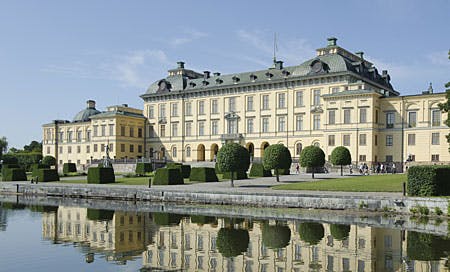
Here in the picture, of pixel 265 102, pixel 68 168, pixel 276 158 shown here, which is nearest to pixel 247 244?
pixel 276 158

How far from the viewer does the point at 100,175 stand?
3547 cm

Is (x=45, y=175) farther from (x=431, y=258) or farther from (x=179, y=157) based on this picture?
(x=431, y=258)

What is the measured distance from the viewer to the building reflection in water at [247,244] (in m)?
11.2

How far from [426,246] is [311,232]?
3.76 meters

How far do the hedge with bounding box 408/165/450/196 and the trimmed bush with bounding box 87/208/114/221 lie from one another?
1349cm

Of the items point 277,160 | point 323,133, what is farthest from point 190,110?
point 277,160

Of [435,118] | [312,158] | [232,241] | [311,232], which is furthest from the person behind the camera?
[435,118]

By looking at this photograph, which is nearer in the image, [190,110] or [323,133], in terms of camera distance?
[323,133]

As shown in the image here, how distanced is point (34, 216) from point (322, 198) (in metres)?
13.3

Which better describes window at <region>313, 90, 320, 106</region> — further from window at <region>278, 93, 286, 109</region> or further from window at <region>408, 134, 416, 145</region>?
window at <region>408, 134, 416, 145</region>

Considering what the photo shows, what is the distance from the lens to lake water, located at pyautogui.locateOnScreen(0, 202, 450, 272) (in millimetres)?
11203

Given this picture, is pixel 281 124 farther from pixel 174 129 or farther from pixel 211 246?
pixel 211 246

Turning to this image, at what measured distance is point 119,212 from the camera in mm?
22188

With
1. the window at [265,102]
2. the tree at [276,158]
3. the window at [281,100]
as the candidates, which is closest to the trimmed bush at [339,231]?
the tree at [276,158]
